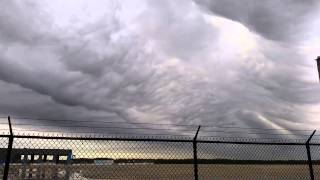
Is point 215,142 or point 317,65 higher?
point 317,65

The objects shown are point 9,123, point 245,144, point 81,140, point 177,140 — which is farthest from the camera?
point 245,144

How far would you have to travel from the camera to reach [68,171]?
25.2 m

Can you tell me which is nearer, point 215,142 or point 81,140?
point 81,140

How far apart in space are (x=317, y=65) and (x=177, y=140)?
1030 cm

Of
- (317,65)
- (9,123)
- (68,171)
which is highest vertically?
(317,65)

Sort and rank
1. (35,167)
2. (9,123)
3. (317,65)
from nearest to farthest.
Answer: (9,123) → (317,65) → (35,167)

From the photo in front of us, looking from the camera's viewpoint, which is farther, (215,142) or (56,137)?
(215,142)

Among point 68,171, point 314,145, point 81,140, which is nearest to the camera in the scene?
point 81,140

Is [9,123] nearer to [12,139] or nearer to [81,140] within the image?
[12,139]

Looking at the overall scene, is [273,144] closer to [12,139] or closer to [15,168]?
[12,139]

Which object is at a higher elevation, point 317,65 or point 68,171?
point 317,65

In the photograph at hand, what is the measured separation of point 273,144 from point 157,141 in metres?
3.94

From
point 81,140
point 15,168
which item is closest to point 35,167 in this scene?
point 15,168

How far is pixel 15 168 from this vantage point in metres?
28.6
